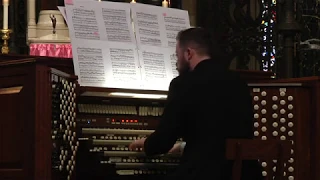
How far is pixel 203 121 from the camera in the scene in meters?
4.37

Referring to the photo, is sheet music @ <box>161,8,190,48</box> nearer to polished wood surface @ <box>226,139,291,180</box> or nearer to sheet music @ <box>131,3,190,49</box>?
sheet music @ <box>131,3,190,49</box>

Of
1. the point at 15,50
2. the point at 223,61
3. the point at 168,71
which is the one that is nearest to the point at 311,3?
the point at 15,50

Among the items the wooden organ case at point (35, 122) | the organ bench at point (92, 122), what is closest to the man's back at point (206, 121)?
the organ bench at point (92, 122)

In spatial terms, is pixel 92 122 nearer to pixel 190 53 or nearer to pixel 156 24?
pixel 156 24

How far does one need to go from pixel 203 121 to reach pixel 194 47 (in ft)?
1.49

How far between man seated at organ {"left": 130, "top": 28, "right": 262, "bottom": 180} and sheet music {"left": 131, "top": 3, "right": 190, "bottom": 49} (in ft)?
3.80

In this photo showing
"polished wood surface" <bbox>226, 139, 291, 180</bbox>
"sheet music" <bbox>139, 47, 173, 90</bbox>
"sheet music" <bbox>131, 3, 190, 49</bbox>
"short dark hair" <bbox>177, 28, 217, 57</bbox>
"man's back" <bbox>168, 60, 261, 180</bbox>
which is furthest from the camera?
"sheet music" <bbox>131, 3, 190, 49</bbox>

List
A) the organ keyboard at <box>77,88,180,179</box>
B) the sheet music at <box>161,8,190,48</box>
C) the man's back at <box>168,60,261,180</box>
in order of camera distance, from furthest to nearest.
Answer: the sheet music at <box>161,8,190,48</box>
the organ keyboard at <box>77,88,180,179</box>
the man's back at <box>168,60,261,180</box>

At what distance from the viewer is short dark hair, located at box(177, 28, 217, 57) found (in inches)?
180

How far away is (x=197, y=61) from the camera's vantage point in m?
4.57

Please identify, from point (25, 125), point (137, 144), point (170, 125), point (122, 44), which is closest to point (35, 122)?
point (25, 125)

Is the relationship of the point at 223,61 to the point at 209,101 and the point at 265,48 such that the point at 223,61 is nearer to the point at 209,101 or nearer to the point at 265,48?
the point at 209,101

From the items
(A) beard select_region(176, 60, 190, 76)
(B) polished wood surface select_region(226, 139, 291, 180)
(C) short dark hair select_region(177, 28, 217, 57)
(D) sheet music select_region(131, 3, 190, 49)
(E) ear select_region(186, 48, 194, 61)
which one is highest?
(D) sheet music select_region(131, 3, 190, 49)

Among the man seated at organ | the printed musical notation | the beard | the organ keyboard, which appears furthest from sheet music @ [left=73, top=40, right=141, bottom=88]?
the man seated at organ
